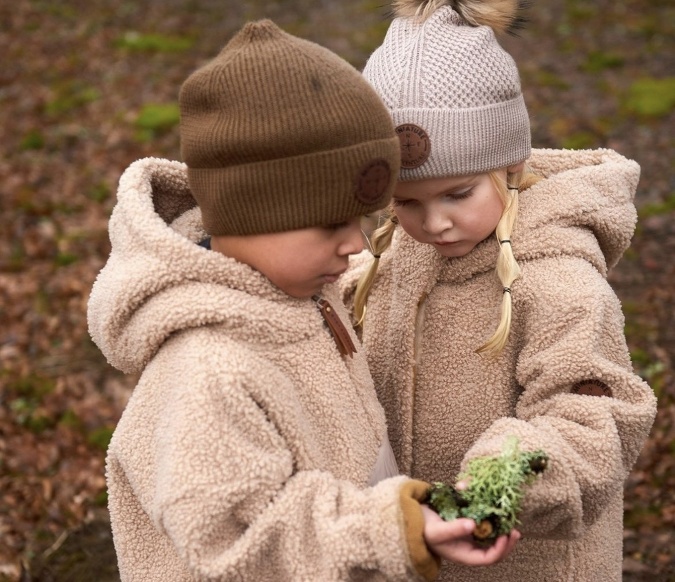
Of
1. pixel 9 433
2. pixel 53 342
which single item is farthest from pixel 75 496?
pixel 53 342

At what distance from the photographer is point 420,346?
291 centimetres

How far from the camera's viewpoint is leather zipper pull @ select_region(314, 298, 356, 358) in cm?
243

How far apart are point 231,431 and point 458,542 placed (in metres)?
0.59

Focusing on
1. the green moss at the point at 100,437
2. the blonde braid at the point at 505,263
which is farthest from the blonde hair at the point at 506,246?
the green moss at the point at 100,437

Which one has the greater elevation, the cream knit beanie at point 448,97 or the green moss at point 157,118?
the cream knit beanie at point 448,97

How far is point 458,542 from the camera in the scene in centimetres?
210

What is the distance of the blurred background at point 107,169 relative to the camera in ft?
15.6

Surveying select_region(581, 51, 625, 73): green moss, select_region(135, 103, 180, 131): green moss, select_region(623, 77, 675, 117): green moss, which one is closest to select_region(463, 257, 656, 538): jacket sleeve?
select_region(623, 77, 675, 117): green moss

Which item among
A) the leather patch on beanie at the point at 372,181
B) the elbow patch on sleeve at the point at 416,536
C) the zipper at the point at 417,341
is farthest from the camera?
the zipper at the point at 417,341

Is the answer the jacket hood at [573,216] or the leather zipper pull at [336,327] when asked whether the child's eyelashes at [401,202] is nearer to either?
the jacket hood at [573,216]

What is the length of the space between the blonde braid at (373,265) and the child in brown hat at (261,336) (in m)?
0.66

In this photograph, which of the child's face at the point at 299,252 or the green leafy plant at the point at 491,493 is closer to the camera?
the green leafy plant at the point at 491,493

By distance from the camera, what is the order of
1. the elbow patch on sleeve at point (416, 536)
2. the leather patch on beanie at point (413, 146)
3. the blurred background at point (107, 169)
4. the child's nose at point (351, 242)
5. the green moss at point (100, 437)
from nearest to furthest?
the elbow patch on sleeve at point (416, 536)
the child's nose at point (351, 242)
the leather patch on beanie at point (413, 146)
the blurred background at point (107, 169)
the green moss at point (100, 437)

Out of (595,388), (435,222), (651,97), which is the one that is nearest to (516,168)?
(435,222)
